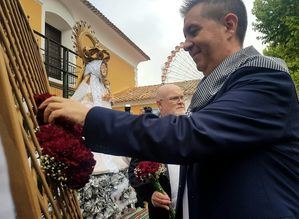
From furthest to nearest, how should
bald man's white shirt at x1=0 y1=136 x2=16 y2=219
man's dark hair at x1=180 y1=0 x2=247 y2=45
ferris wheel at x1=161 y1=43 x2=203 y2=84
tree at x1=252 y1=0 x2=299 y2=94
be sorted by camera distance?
tree at x1=252 y1=0 x2=299 y2=94 < ferris wheel at x1=161 y1=43 x2=203 y2=84 < man's dark hair at x1=180 y1=0 x2=247 y2=45 < bald man's white shirt at x1=0 y1=136 x2=16 y2=219

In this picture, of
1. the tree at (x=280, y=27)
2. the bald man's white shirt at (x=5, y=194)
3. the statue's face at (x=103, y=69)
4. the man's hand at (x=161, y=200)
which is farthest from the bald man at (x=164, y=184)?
the tree at (x=280, y=27)

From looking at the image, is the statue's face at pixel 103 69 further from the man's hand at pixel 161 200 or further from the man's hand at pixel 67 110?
the man's hand at pixel 67 110

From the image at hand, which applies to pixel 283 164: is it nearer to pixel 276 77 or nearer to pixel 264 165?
pixel 264 165

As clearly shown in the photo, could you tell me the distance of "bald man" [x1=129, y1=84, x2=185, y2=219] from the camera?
253cm

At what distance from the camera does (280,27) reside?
12242 mm

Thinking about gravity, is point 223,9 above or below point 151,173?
above

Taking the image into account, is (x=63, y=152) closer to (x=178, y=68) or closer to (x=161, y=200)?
(x=161, y=200)

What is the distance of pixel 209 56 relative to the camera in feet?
4.38

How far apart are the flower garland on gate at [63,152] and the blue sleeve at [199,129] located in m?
0.15

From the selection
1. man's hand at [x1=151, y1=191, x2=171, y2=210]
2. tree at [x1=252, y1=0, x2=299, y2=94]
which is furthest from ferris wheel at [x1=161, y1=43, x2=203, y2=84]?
tree at [x1=252, y1=0, x2=299, y2=94]

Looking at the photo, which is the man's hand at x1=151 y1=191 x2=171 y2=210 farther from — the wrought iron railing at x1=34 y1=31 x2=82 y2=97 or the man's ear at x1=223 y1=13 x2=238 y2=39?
the wrought iron railing at x1=34 y1=31 x2=82 y2=97

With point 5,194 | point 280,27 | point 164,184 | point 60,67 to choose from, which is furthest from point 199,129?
point 280,27

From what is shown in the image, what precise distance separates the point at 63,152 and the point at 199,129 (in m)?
0.42

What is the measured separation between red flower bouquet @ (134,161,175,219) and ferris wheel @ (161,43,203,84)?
1124 millimetres
